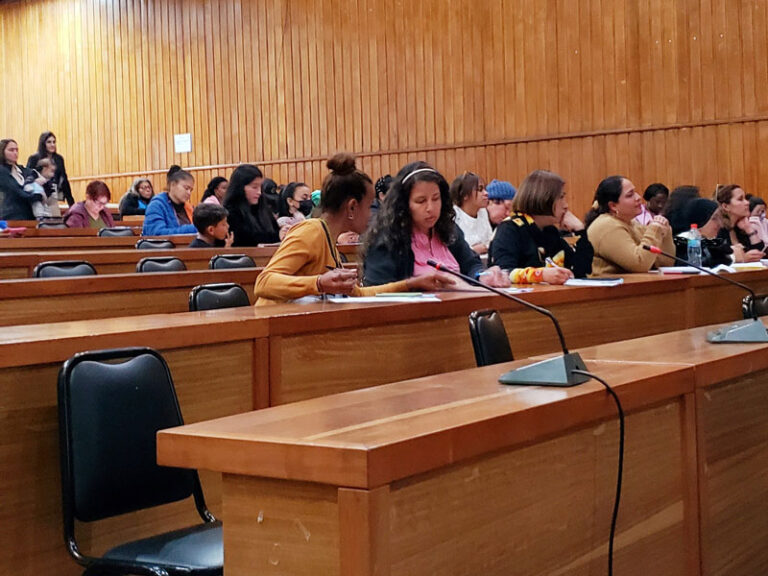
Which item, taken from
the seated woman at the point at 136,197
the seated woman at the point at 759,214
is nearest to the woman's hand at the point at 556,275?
the seated woman at the point at 759,214

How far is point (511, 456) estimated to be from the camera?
62.4 inches

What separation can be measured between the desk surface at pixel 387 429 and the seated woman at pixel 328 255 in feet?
4.81

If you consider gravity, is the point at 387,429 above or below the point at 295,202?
below

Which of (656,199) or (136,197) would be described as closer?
(656,199)

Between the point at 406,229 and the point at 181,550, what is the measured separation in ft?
7.19

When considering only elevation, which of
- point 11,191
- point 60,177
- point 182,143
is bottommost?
point 11,191

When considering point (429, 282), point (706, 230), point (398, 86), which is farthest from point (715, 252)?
point (398, 86)

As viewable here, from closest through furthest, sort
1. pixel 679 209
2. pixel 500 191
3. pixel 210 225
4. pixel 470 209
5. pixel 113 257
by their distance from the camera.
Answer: pixel 113 257
pixel 210 225
pixel 679 209
pixel 470 209
pixel 500 191

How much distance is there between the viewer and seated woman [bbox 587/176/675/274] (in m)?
4.97

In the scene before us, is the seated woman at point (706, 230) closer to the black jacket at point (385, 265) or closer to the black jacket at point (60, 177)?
the black jacket at point (385, 265)

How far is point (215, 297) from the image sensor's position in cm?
359

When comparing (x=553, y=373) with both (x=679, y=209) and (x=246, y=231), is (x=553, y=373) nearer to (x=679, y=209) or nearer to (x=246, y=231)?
(x=679, y=209)

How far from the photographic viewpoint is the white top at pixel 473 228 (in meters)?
6.87

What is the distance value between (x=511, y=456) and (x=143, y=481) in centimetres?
91
